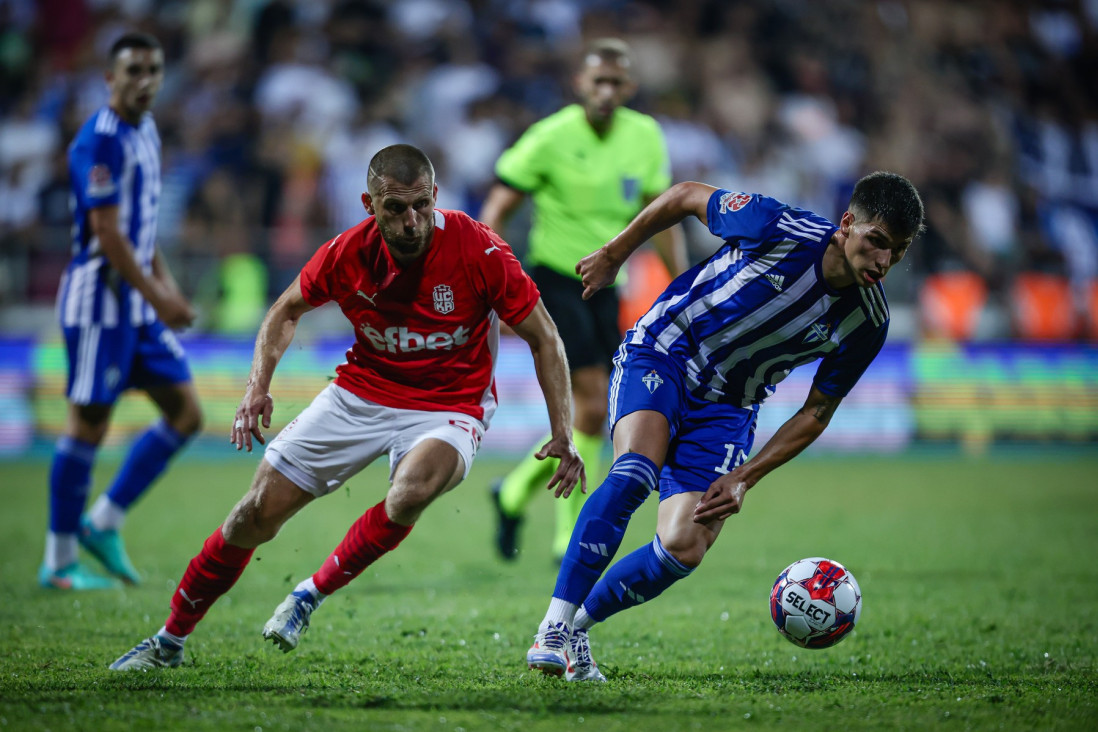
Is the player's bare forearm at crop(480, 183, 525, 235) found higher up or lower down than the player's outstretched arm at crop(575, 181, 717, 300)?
higher up

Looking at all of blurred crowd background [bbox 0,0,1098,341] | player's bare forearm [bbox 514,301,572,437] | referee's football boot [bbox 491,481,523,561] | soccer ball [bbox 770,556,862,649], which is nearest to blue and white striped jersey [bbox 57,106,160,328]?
referee's football boot [bbox 491,481,523,561]

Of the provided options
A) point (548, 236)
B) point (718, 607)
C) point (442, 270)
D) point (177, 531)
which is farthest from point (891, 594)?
point (177, 531)

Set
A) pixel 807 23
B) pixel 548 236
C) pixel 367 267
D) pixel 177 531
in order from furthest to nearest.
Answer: pixel 807 23 → pixel 177 531 → pixel 548 236 → pixel 367 267

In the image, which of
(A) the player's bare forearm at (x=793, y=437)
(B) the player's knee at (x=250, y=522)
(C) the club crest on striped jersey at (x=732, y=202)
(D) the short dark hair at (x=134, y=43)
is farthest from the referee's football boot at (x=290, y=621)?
(D) the short dark hair at (x=134, y=43)

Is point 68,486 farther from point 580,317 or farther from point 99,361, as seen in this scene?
point 580,317

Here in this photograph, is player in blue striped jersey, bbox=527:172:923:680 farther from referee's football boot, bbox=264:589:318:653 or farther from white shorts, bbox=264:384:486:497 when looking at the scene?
referee's football boot, bbox=264:589:318:653

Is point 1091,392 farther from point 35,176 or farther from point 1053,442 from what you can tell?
point 35,176

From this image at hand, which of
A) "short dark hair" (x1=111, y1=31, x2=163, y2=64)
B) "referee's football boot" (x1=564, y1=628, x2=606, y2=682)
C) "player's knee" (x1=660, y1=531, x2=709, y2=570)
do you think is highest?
"short dark hair" (x1=111, y1=31, x2=163, y2=64)

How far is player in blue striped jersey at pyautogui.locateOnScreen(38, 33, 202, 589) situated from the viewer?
6629 millimetres

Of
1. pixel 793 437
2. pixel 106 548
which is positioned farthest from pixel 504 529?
pixel 793 437

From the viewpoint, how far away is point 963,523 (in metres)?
9.67

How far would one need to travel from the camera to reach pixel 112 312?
681 cm

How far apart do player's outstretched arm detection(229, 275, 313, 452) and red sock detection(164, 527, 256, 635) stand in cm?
44

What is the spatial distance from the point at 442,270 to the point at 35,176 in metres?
11.7
